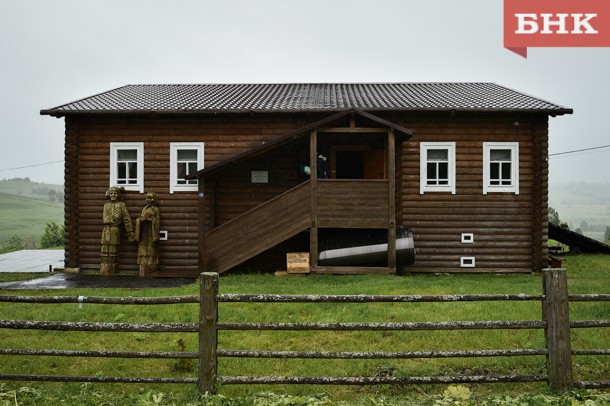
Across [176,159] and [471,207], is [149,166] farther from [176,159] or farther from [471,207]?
[471,207]

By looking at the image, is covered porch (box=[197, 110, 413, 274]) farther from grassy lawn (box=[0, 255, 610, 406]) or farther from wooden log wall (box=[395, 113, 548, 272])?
grassy lawn (box=[0, 255, 610, 406])

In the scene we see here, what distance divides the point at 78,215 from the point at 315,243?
7.91 m

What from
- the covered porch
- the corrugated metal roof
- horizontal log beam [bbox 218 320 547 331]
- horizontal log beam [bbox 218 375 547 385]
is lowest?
horizontal log beam [bbox 218 375 547 385]

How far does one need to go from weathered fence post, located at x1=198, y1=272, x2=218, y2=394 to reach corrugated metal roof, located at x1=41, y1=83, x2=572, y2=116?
10826 millimetres

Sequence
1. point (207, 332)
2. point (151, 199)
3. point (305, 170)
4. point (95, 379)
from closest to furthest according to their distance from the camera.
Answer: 1. point (207, 332)
2. point (95, 379)
3. point (151, 199)
4. point (305, 170)

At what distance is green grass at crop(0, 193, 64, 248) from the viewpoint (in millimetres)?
69875

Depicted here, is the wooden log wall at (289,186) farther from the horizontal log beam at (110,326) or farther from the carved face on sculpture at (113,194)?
the horizontal log beam at (110,326)

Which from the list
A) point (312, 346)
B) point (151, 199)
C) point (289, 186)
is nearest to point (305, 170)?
point (289, 186)

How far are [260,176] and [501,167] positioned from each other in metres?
7.63

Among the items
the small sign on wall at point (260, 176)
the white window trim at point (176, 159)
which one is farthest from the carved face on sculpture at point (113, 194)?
the small sign on wall at point (260, 176)

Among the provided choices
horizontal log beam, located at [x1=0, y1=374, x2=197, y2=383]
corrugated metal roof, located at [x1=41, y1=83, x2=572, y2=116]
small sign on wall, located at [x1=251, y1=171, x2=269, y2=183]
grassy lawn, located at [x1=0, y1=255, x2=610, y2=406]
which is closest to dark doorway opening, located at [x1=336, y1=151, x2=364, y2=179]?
corrugated metal roof, located at [x1=41, y1=83, x2=572, y2=116]

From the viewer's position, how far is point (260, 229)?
46.1 feet

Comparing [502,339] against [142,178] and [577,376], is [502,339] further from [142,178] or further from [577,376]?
[142,178]

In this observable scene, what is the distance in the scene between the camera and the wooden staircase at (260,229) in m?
14.0
